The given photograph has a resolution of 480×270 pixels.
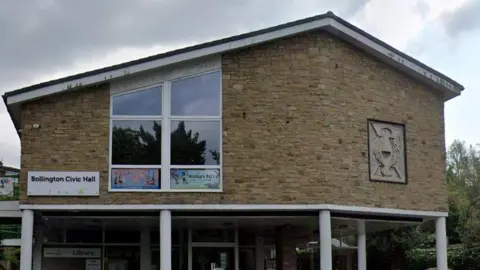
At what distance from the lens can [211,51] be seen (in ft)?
54.4

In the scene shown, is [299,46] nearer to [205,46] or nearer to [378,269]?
[205,46]

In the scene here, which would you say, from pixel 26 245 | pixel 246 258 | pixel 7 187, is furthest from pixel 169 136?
pixel 246 258

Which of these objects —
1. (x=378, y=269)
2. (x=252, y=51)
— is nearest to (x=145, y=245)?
(x=252, y=51)

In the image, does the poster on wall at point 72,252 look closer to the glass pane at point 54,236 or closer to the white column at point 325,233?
the glass pane at point 54,236

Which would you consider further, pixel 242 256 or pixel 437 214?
pixel 242 256

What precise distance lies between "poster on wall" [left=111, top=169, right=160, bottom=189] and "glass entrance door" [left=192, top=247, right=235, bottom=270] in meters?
5.32

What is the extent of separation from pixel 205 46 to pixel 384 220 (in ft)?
20.8

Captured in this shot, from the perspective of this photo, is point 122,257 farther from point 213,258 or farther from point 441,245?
point 441,245

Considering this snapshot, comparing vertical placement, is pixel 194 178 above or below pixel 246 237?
above

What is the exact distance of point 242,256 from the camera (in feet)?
73.2

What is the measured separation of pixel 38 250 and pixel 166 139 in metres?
5.82

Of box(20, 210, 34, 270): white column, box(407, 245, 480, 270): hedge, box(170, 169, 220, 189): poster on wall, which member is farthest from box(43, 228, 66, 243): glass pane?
box(407, 245, 480, 270): hedge

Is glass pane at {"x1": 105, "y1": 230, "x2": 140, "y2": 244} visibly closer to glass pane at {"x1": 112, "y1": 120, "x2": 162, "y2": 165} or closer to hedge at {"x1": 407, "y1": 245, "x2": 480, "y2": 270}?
glass pane at {"x1": 112, "y1": 120, "x2": 162, "y2": 165}

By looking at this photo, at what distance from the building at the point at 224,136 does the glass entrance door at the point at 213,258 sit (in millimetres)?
3592
